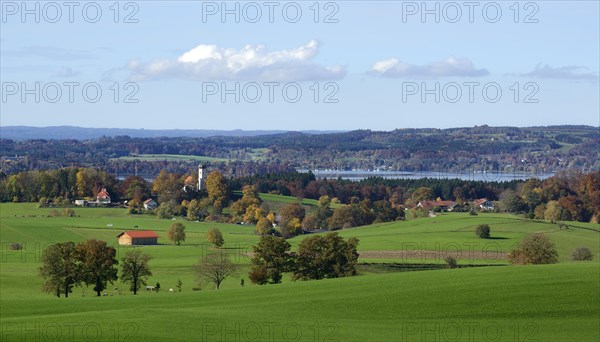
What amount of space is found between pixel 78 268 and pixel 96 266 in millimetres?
1127

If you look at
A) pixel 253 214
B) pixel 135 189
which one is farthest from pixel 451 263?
pixel 135 189

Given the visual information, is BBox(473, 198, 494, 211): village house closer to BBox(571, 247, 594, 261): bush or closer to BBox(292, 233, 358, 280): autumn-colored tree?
BBox(571, 247, 594, 261): bush

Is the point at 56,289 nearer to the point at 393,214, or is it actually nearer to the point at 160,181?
the point at 393,214

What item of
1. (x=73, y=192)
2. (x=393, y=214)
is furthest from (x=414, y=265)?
(x=73, y=192)

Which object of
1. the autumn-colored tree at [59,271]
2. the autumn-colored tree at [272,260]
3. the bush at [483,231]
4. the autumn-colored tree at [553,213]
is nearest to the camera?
the autumn-colored tree at [59,271]

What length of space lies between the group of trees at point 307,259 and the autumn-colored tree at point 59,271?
1158 centimetres

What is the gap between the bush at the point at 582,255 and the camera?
82938mm

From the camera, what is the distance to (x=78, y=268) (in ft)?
209

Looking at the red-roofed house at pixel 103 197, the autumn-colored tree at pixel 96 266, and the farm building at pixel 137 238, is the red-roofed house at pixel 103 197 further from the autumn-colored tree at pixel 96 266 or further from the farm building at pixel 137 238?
the autumn-colored tree at pixel 96 266

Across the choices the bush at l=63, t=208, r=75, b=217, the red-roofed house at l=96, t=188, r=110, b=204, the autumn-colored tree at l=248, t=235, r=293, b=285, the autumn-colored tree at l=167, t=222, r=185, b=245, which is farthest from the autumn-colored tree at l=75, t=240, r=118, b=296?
the red-roofed house at l=96, t=188, r=110, b=204

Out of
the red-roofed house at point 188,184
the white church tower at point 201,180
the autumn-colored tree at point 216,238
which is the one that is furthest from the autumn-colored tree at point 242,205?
the autumn-colored tree at point 216,238

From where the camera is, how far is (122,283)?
6788cm

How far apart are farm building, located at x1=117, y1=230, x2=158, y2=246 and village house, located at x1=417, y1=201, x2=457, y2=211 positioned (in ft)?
203

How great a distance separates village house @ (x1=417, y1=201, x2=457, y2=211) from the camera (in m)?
153
